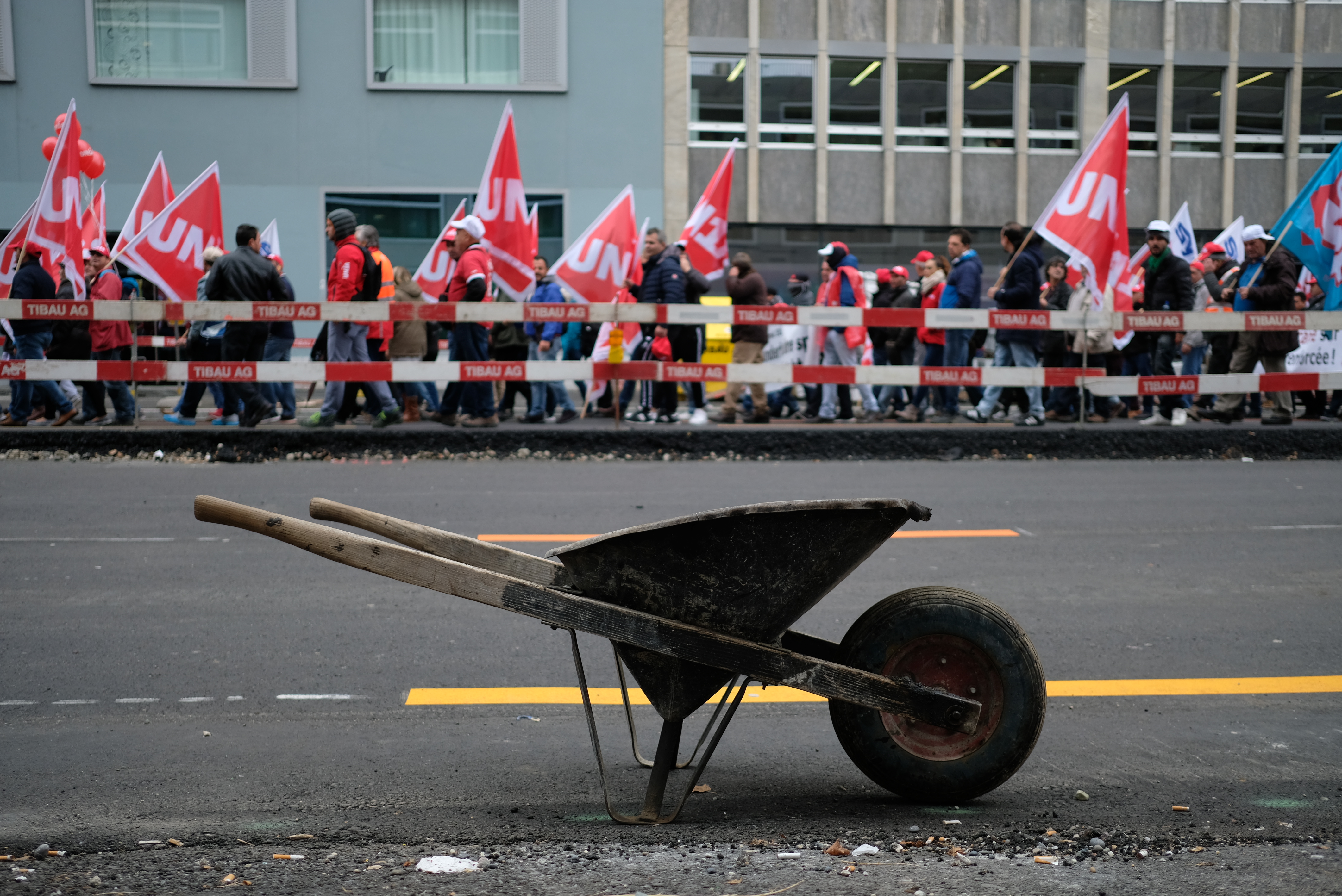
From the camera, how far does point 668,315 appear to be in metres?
13.0

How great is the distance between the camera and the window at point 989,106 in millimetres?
29219

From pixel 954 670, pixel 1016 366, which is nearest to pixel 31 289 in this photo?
pixel 1016 366

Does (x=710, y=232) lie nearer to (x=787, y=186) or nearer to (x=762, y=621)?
(x=762, y=621)

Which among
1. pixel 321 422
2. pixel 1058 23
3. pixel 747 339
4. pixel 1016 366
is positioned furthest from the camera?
pixel 1058 23

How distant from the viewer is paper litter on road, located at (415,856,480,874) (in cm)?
328

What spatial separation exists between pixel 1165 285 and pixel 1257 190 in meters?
18.9

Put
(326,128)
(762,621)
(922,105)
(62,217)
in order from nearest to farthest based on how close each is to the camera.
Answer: (762,621) < (62,217) < (326,128) < (922,105)

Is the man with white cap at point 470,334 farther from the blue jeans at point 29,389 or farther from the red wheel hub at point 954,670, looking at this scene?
the red wheel hub at point 954,670

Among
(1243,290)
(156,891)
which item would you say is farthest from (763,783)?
(1243,290)

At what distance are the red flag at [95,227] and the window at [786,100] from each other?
49.5 feet

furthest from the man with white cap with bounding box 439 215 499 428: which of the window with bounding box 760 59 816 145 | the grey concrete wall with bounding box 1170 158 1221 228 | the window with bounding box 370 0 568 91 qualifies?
the grey concrete wall with bounding box 1170 158 1221 228

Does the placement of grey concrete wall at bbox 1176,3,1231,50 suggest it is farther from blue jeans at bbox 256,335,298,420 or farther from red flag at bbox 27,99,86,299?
red flag at bbox 27,99,86,299

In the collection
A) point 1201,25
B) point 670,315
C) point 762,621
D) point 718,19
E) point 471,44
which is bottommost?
point 762,621

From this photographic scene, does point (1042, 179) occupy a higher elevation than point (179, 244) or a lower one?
higher
